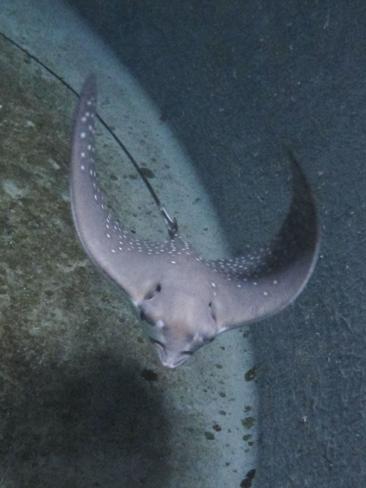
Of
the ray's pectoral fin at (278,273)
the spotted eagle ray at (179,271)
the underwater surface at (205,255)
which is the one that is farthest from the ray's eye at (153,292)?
the underwater surface at (205,255)

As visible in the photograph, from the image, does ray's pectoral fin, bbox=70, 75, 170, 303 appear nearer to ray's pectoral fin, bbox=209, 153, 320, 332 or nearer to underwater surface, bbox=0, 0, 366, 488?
ray's pectoral fin, bbox=209, 153, 320, 332

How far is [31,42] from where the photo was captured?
4.36m

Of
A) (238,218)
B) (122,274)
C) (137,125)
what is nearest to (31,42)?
(137,125)

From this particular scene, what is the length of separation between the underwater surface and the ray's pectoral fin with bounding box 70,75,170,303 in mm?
899

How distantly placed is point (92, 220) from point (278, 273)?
904 mm

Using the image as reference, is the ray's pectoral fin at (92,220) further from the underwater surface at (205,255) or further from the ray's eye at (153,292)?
the underwater surface at (205,255)

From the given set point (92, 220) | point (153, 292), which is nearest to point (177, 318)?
point (153, 292)

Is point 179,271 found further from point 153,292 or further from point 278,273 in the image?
point 278,273

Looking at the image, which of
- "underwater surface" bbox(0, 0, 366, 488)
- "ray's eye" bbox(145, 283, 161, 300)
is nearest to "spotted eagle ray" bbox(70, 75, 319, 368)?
"ray's eye" bbox(145, 283, 161, 300)

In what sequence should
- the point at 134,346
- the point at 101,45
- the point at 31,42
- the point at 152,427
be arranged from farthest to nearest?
the point at 101,45 → the point at 31,42 → the point at 134,346 → the point at 152,427

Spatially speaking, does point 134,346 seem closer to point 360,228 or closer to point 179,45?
point 360,228

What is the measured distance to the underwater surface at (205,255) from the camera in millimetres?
2635

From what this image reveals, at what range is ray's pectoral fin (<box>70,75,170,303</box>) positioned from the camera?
7.14 feet

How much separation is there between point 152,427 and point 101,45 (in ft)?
11.2
